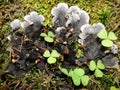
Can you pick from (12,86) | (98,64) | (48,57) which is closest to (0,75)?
(12,86)

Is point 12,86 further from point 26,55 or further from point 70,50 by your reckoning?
point 70,50

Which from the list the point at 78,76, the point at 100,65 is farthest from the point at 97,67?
the point at 78,76

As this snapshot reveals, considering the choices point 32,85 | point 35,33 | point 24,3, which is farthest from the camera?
point 24,3

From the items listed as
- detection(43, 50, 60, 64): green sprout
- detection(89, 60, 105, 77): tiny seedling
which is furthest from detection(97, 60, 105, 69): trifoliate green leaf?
detection(43, 50, 60, 64): green sprout

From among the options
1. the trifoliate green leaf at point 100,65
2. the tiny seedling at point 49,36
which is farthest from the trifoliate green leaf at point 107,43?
the tiny seedling at point 49,36

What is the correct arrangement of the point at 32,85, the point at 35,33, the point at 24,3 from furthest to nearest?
the point at 24,3, the point at 35,33, the point at 32,85
